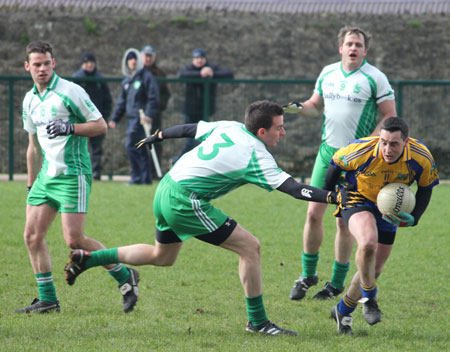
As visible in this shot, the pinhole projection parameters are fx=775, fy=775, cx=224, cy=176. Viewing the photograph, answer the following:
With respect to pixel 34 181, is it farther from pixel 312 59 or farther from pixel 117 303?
pixel 312 59

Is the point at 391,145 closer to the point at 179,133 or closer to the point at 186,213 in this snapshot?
the point at 186,213

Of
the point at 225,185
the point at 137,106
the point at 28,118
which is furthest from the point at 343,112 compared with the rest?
the point at 137,106

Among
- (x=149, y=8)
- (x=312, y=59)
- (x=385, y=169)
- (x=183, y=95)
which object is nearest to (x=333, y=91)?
(x=385, y=169)

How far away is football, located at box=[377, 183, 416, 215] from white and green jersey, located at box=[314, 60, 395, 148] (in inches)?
62.4

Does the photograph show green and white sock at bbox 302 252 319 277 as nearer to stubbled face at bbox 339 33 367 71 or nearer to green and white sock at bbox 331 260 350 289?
green and white sock at bbox 331 260 350 289

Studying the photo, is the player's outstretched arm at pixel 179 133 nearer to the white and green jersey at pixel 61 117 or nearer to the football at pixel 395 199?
the white and green jersey at pixel 61 117

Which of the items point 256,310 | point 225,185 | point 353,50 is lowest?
point 256,310

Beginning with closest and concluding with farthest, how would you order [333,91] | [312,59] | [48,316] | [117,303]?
[48,316], [117,303], [333,91], [312,59]

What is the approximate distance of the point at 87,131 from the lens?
642cm

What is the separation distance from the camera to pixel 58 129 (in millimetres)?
6215

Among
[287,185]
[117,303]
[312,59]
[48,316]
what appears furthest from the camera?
[312,59]

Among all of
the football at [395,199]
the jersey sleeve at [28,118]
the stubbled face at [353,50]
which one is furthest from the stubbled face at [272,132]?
the jersey sleeve at [28,118]

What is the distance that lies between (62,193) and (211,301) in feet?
5.36

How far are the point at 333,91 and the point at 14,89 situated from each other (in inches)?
398
